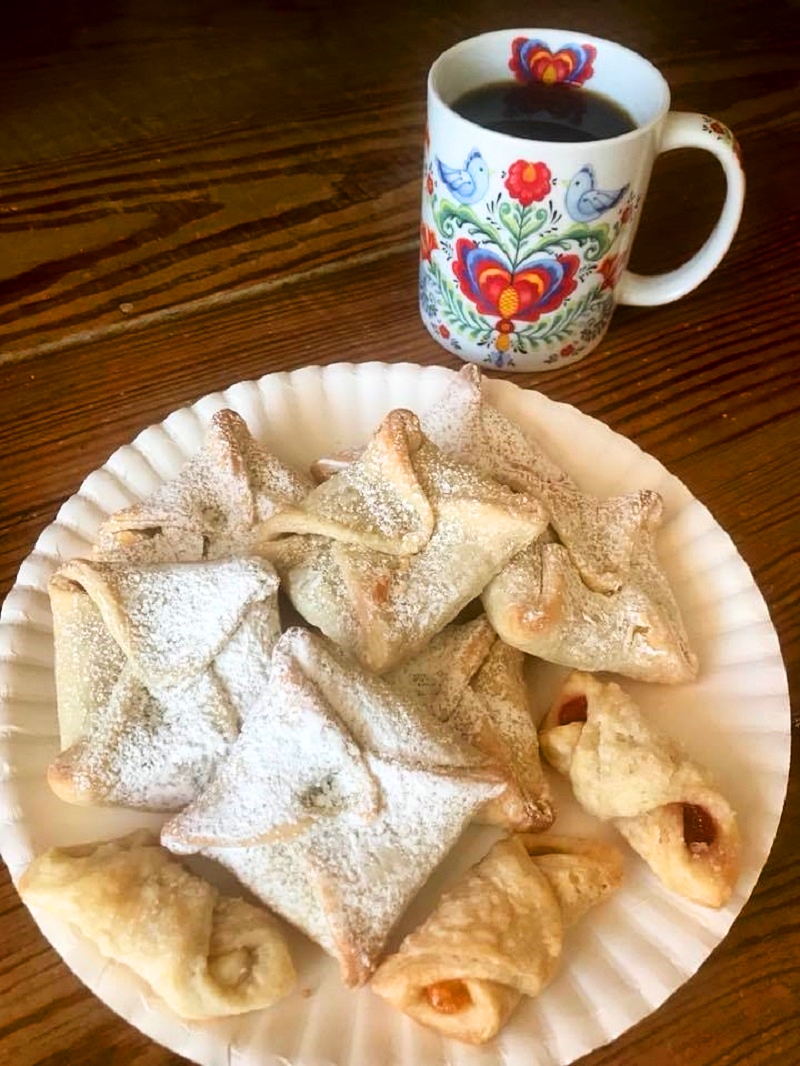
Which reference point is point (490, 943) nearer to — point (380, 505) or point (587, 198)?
point (380, 505)

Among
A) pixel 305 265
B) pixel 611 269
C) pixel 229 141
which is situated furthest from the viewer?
pixel 229 141

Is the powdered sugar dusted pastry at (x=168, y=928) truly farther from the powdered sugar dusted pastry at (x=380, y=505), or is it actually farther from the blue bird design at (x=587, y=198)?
the blue bird design at (x=587, y=198)

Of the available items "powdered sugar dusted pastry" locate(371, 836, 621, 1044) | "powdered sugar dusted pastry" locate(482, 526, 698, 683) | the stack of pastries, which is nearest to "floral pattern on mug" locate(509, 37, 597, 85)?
the stack of pastries

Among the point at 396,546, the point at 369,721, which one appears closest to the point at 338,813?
the point at 369,721

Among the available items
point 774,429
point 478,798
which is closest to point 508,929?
point 478,798

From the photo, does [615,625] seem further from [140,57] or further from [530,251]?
[140,57]
